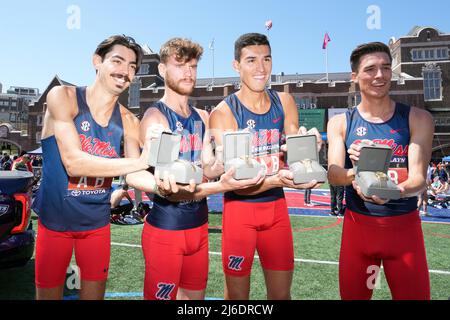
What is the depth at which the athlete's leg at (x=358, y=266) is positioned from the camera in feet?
7.82

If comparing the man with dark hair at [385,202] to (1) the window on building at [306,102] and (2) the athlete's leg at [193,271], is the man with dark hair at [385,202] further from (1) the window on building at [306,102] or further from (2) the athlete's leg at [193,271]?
(1) the window on building at [306,102]

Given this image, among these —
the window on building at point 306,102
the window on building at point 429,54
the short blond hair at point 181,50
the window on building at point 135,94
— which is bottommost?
the short blond hair at point 181,50

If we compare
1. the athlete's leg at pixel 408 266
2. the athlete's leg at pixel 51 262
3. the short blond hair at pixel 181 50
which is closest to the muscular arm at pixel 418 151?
the athlete's leg at pixel 408 266

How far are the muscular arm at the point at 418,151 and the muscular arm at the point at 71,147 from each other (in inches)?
77.9

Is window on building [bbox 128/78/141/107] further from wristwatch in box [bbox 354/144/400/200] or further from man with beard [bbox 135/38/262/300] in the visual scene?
wristwatch in box [bbox 354/144/400/200]

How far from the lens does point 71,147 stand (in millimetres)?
2180

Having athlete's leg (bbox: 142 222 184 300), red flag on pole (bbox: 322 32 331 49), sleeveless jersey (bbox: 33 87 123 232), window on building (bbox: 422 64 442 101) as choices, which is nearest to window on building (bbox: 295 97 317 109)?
red flag on pole (bbox: 322 32 331 49)

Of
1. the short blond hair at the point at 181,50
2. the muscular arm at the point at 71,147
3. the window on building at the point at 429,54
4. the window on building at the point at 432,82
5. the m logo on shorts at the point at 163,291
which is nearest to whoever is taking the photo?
the muscular arm at the point at 71,147

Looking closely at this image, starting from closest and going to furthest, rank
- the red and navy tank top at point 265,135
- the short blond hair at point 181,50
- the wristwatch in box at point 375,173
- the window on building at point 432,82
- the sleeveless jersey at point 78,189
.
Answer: the wristwatch in box at point 375,173
the sleeveless jersey at point 78,189
the short blond hair at point 181,50
the red and navy tank top at point 265,135
the window on building at point 432,82

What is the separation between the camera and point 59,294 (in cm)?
229

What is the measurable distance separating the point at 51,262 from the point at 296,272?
3.50 meters

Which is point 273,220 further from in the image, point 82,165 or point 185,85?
point 82,165

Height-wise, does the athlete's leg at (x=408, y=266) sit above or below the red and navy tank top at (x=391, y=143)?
below

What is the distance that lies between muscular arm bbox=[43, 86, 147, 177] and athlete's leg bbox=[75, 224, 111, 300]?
517 millimetres
